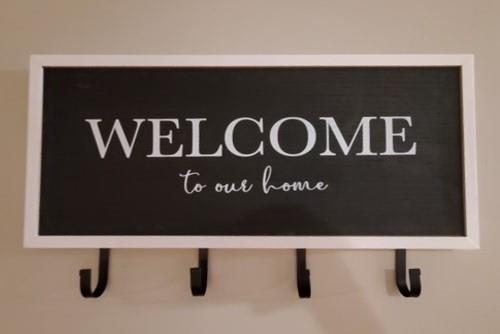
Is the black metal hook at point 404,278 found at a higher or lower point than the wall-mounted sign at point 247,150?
lower

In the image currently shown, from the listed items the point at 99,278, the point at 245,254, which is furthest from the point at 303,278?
the point at 99,278

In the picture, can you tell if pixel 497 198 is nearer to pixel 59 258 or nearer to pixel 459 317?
pixel 459 317

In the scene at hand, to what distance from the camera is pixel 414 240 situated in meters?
0.67

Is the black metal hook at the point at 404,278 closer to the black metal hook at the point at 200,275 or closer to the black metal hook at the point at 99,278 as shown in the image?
the black metal hook at the point at 200,275

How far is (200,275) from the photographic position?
27.0 inches

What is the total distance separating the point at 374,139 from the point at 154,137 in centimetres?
41

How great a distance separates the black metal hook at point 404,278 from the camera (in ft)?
2.23

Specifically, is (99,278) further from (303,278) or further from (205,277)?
(303,278)

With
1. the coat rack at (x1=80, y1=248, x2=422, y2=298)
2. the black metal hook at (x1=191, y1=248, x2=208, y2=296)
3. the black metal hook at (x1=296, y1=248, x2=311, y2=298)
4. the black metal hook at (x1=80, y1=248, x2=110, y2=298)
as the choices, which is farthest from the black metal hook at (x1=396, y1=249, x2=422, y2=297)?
the black metal hook at (x1=80, y1=248, x2=110, y2=298)

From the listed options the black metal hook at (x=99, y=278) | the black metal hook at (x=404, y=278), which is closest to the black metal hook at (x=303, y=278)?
the black metal hook at (x=404, y=278)

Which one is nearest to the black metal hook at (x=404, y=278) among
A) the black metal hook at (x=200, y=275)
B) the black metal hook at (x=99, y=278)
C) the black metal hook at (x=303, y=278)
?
the black metal hook at (x=303, y=278)

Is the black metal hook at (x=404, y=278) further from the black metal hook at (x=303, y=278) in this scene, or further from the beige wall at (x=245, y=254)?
the black metal hook at (x=303, y=278)

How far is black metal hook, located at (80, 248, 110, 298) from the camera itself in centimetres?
70

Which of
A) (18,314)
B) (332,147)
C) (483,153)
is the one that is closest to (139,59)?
(332,147)
